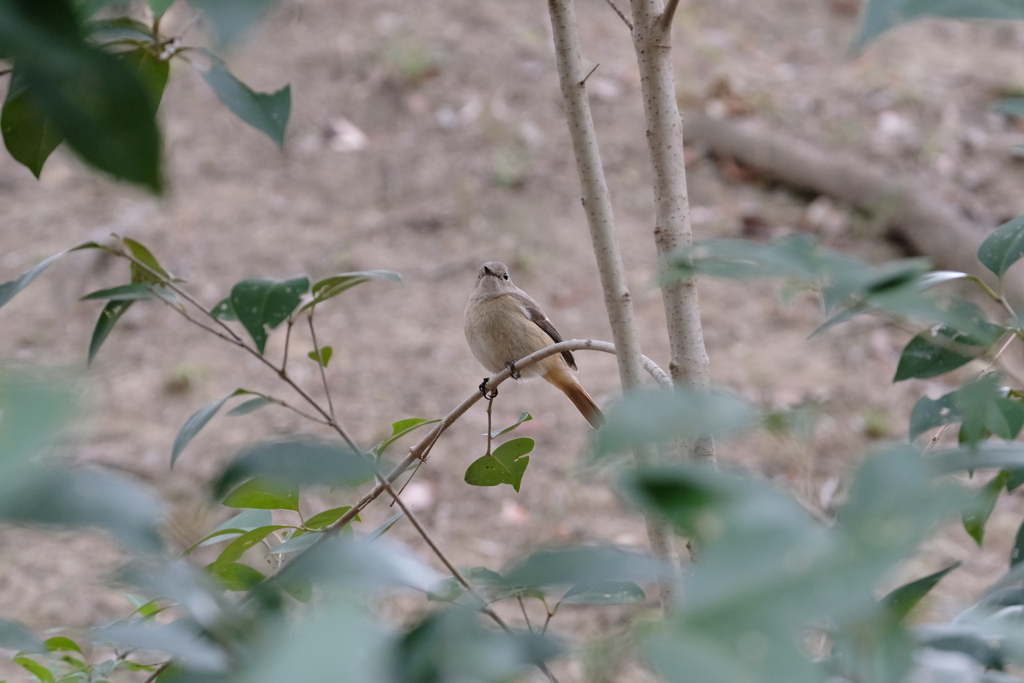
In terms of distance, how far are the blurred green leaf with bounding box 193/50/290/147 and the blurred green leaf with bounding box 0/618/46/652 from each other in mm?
676

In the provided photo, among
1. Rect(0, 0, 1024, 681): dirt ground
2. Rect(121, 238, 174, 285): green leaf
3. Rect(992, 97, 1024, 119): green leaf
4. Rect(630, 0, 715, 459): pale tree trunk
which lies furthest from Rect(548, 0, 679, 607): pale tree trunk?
Rect(0, 0, 1024, 681): dirt ground

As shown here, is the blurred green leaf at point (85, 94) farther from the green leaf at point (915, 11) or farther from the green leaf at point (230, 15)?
the green leaf at point (915, 11)

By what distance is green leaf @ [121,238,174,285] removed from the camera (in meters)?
1.24

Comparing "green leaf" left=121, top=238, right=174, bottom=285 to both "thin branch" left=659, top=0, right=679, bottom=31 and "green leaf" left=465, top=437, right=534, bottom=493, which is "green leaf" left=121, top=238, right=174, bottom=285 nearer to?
"green leaf" left=465, top=437, right=534, bottom=493

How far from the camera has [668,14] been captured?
1155 mm

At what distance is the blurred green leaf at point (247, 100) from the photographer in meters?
1.08

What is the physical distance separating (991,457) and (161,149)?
1.94 feet

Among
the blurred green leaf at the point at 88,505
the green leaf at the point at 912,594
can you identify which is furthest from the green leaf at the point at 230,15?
the green leaf at the point at 912,594

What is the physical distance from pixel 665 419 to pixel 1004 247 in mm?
684

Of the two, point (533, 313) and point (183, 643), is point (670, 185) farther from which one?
point (533, 313)

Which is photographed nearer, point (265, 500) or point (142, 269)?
point (265, 500)

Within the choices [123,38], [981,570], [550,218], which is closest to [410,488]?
[550,218]

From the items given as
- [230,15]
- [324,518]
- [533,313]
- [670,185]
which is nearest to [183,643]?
[230,15]

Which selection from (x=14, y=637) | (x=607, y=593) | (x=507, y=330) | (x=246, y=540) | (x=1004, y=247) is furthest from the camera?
(x=507, y=330)
